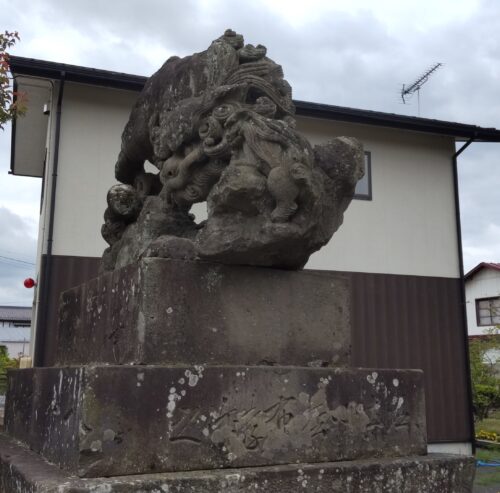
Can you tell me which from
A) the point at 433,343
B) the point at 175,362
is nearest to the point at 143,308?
the point at 175,362

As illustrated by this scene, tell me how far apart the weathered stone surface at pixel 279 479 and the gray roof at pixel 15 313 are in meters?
48.3

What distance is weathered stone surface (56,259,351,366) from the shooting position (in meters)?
2.49

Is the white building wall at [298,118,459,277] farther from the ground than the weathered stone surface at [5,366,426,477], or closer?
farther from the ground

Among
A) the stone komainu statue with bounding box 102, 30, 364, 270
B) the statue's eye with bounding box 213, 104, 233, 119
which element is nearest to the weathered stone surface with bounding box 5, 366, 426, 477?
the stone komainu statue with bounding box 102, 30, 364, 270

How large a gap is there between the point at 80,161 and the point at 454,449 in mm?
7323

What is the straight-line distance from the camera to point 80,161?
8.63 m

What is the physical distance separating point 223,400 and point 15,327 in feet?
161

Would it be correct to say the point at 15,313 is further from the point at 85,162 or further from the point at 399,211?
the point at 399,211

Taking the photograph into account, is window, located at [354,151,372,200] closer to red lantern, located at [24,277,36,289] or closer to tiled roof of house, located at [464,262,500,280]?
red lantern, located at [24,277,36,289]

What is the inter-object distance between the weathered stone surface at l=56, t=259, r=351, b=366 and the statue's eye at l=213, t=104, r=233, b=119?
668 millimetres

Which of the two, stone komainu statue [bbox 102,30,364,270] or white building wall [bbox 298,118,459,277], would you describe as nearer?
stone komainu statue [bbox 102,30,364,270]

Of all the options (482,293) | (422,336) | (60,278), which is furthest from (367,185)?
(482,293)

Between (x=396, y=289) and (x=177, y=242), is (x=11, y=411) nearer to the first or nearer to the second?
(x=177, y=242)

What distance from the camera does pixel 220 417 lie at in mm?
2369
